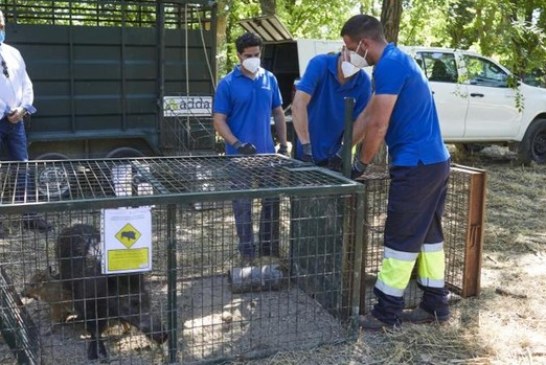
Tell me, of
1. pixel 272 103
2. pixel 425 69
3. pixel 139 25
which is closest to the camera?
pixel 272 103

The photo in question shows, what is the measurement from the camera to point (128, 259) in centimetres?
312

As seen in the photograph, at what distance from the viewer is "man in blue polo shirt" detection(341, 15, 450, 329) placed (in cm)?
360

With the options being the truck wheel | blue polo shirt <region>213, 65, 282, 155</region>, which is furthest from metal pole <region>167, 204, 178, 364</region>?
the truck wheel

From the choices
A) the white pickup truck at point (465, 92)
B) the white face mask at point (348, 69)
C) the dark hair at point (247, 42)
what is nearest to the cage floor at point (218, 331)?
the white face mask at point (348, 69)

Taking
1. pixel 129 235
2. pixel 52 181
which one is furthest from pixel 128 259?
pixel 52 181

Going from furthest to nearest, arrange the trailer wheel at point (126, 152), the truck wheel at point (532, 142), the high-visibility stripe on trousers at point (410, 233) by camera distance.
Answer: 1. the truck wheel at point (532, 142)
2. the trailer wheel at point (126, 152)
3. the high-visibility stripe on trousers at point (410, 233)

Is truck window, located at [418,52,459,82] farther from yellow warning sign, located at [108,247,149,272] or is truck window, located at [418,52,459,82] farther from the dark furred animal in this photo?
yellow warning sign, located at [108,247,149,272]

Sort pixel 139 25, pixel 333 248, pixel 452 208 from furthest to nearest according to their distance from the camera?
pixel 139 25, pixel 452 208, pixel 333 248

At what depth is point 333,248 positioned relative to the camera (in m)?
3.88

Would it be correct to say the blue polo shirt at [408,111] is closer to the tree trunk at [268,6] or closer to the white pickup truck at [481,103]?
the white pickup truck at [481,103]

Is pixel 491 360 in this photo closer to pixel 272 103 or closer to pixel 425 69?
pixel 272 103

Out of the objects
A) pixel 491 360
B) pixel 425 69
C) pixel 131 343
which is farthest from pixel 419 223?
pixel 425 69

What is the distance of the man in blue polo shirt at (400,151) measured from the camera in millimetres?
3600

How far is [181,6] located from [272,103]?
315 cm
